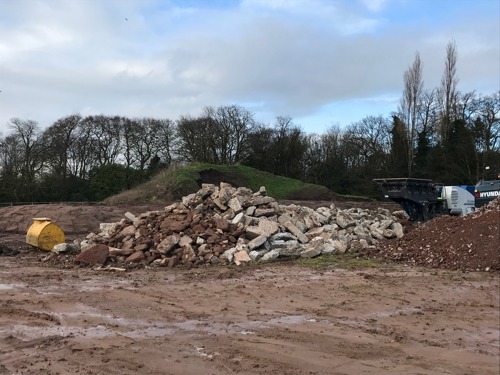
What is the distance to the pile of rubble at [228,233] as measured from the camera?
13531mm

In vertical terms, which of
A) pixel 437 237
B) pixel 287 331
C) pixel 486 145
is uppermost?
pixel 486 145

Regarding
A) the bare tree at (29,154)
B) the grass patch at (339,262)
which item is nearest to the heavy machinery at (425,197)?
the grass patch at (339,262)

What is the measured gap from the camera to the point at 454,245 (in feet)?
39.5

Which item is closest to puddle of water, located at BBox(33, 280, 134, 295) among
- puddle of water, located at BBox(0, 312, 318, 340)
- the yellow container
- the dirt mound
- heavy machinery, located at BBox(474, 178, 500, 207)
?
puddle of water, located at BBox(0, 312, 318, 340)

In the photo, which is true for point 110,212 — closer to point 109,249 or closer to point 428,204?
point 109,249

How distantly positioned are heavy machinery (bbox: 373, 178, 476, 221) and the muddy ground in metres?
7.60

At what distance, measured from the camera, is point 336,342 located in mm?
5996

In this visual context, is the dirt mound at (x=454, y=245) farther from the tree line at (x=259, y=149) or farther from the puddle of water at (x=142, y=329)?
the tree line at (x=259, y=149)

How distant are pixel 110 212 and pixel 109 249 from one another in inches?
499

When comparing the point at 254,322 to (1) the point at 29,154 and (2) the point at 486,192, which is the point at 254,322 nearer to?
(2) the point at 486,192

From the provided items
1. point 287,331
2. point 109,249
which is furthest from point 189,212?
point 287,331

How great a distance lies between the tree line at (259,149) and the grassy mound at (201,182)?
386 inches

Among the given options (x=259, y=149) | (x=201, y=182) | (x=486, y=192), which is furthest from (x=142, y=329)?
(x=259, y=149)

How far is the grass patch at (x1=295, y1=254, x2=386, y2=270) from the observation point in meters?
12.1
